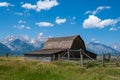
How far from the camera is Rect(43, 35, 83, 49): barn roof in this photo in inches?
2685

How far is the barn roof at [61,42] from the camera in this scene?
224ft

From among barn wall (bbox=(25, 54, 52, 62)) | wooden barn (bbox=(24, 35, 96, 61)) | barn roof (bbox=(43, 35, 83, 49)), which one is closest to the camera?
barn wall (bbox=(25, 54, 52, 62))

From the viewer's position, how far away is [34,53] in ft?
222

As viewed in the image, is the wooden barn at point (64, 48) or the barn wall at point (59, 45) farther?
the barn wall at point (59, 45)

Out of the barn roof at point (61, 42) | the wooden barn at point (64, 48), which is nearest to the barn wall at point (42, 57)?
the wooden barn at point (64, 48)

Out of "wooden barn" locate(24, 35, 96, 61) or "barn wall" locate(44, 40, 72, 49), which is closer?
"wooden barn" locate(24, 35, 96, 61)

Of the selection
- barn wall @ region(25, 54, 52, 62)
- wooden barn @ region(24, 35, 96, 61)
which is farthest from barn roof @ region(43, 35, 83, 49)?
barn wall @ region(25, 54, 52, 62)

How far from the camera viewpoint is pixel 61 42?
232 feet

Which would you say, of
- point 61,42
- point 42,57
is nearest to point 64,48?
point 61,42

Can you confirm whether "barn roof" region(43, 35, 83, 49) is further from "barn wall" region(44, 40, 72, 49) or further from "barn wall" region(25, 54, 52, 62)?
"barn wall" region(25, 54, 52, 62)

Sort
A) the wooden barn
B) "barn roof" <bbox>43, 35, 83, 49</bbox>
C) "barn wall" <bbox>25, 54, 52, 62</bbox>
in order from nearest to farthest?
"barn wall" <bbox>25, 54, 52, 62</bbox> → the wooden barn → "barn roof" <bbox>43, 35, 83, 49</bbox>

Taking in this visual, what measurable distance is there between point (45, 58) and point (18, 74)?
137 ft

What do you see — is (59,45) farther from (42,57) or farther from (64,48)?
(42,57)

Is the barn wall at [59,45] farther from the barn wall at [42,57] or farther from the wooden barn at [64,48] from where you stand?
the barn wall at [42,57]
